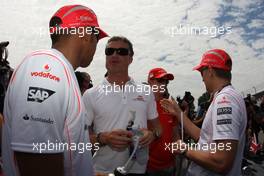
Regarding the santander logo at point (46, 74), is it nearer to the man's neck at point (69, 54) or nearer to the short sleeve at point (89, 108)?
the man's neck at point (69, 54)

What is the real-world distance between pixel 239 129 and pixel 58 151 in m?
1.73

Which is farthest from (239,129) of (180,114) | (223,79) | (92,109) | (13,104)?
(13,104)

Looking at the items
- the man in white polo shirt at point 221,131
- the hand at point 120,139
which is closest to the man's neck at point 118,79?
Answer: the hand at point 120,139

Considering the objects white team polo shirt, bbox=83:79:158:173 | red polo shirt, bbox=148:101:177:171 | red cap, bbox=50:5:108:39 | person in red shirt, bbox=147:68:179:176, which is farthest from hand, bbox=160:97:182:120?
red cap, bbox=50:5:108:39

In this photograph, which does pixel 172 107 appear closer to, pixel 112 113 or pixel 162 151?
pixel 112 113

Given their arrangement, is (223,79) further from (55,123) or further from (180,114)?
(55,123)

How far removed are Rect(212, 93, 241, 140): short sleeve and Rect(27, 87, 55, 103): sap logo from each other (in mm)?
1601

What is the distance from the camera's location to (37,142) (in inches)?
54.9

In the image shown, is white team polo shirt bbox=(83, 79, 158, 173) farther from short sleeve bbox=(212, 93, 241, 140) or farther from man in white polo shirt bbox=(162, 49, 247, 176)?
short sleeve bbox=(212, 93, 241, 140)

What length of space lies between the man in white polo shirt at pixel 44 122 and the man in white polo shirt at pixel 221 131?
4.06 feet

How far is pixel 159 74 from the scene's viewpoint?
16.6 feet

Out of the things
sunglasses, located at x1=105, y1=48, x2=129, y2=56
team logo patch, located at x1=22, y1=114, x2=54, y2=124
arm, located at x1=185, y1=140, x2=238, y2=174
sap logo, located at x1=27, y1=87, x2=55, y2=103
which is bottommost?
arm, located at x1=185, y1=140, x2=238, y2=174

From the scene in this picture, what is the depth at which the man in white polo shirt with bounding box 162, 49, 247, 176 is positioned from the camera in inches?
95.0

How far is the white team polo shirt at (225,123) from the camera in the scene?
2.42 m
